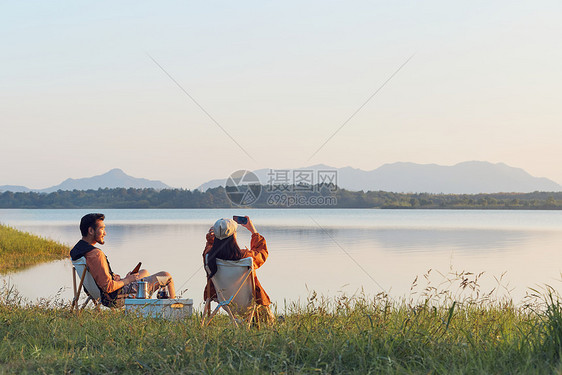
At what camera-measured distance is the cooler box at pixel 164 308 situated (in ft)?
16.6

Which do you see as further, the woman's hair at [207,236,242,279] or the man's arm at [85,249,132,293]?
the man's arm at [85,249,132,293]

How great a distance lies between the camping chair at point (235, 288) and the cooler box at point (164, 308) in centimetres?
30

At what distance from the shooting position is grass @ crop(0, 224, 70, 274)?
1518cm

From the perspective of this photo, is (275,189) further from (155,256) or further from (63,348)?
(63,348)

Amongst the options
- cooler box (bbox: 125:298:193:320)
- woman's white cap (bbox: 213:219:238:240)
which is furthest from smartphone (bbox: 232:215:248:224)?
cooler box (bbox: 125:298:193:320)

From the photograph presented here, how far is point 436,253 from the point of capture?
61.9 feet

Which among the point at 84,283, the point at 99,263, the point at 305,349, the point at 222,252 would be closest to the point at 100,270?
the point at 99,263

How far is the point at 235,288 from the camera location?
16.1 ft

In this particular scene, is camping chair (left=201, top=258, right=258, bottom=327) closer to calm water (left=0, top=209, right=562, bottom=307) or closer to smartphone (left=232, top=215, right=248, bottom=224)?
smartphone (left=232, top=215, right=248, bottom=224)

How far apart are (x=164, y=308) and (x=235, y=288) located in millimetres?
711

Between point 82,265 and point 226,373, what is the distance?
2.61 metres

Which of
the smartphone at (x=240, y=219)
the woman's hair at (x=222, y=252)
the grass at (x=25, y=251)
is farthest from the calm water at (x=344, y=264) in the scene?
the woman's hair at (x=222, y=252)

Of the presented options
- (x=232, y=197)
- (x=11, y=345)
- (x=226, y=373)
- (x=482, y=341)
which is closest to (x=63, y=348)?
(x=11, y=345)

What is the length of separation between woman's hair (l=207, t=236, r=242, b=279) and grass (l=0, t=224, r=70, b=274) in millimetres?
11240
